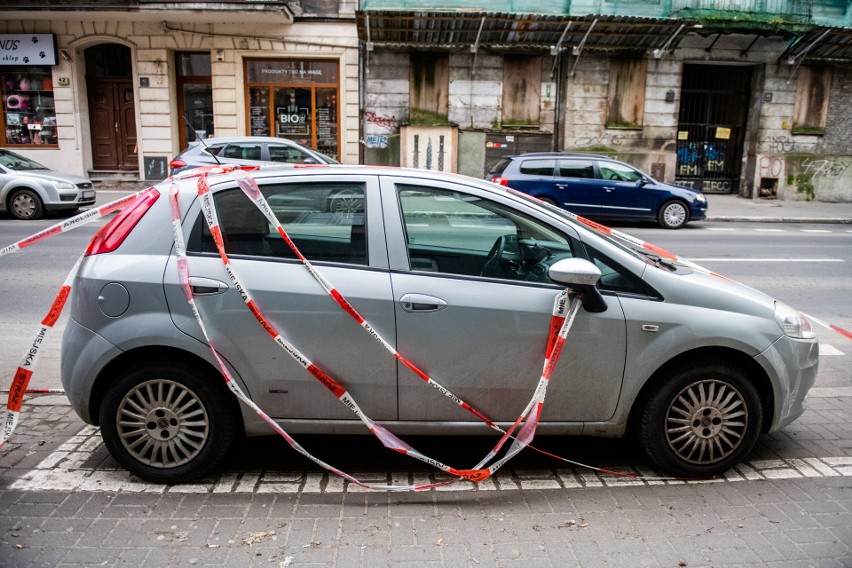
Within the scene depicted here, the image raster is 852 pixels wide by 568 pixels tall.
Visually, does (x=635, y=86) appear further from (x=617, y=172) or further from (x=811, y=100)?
(x=617, y=172)

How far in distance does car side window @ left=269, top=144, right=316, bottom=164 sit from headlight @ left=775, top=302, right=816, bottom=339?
11.7 meters

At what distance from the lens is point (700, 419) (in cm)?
386

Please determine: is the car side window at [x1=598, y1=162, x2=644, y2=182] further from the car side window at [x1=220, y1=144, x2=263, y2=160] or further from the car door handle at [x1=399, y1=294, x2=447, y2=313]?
the car door handle at [x1=399, y1=294, x2=447, y2=313]

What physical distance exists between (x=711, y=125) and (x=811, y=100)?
3148mm

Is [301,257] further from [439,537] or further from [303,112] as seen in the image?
[303,112]

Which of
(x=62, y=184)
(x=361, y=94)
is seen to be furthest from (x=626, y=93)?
(x=62, y=184)

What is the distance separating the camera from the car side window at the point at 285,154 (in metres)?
14.5

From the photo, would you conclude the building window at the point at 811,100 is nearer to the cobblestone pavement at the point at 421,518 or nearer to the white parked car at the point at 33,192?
the white parked car at the point at 33,192

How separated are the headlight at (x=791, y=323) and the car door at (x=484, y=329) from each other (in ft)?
3.24

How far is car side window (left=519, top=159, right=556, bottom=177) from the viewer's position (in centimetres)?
1546

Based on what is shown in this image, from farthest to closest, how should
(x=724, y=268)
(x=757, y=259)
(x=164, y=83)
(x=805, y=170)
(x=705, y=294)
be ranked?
(x=805, y=170), (x=164, y=83), (x=757, y=259), (x=724, y=268), (x=705, y=294)

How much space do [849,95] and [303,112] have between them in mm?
17310

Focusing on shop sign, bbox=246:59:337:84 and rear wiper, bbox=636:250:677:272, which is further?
shop sign, bbox=246:59:337:84

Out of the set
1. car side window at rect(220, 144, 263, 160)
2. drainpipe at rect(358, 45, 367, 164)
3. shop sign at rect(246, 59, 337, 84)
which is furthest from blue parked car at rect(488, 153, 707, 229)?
shop sign at rect(246, 59, 337, 84)
